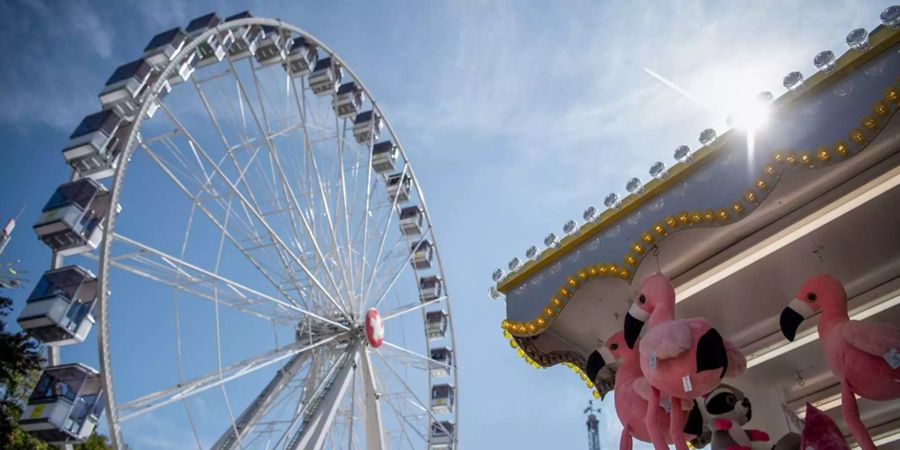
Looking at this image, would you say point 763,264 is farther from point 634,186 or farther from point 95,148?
point 95,148

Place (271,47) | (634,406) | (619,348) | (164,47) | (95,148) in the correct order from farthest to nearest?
(271,47) < (164,47) < (95,148) < (619,348) < (634,406)

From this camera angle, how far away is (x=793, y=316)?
4.51 m

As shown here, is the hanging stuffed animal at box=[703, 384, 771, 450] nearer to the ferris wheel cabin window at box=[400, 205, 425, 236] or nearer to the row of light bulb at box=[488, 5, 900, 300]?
the row of light bulb at box=[488, 5, 900, 300]

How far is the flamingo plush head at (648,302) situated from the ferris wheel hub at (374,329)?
806 centimetres

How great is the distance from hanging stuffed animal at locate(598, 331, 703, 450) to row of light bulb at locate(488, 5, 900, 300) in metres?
1.06

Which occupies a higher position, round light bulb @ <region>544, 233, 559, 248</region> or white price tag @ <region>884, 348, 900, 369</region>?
round light bulb @ <region>544, 233, 559, 248</region>

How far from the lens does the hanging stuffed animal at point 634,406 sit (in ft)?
15.9

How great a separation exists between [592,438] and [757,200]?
112ft

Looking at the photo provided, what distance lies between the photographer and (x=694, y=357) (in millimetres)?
4219

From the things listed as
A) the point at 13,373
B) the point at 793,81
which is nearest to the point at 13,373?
the point at 13,373

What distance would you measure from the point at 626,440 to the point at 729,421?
2.49ft

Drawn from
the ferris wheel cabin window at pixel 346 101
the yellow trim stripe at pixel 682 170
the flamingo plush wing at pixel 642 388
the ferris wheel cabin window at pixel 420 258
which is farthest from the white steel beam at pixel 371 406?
the flamingo plush wing at pixel 642 388

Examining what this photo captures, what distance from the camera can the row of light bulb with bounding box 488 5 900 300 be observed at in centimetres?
402

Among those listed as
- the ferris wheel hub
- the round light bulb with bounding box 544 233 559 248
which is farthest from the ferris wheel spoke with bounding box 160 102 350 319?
the round light bulb with bounding box 544 233 559 248
